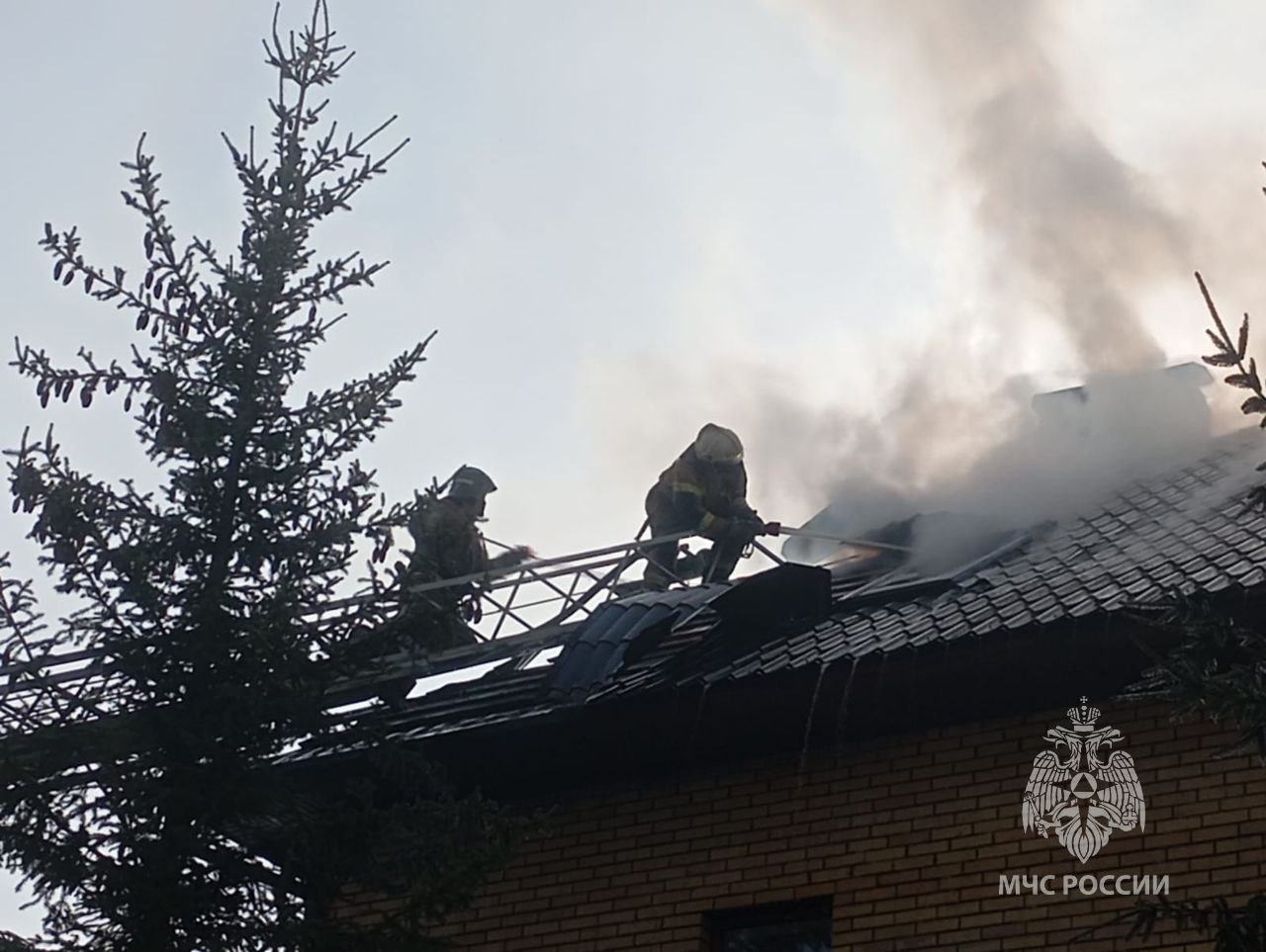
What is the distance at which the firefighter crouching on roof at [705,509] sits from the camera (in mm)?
14305

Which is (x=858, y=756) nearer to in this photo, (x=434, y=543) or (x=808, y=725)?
(x=808, y=725)

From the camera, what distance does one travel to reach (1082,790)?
8.59 metres

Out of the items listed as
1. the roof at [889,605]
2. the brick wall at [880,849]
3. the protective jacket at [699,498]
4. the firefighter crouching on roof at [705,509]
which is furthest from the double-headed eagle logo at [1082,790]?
the protective jacket at [699,498]

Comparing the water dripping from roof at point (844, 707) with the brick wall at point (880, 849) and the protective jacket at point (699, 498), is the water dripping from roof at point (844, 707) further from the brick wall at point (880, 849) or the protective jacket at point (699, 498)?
the protective jacket at point (699, 498)

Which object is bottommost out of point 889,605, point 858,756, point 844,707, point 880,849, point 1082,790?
point 880,849

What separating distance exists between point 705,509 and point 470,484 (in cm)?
174

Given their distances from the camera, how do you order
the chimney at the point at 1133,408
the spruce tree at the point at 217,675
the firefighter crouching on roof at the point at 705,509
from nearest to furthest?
1. the spruce tree at the point at 217,675
2. the chimney at the point at 1133,408
3. the firefighter crouching on roof at the point at 705,509

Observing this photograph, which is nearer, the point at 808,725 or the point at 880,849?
the point at 880,849

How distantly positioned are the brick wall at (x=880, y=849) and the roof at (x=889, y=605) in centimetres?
53

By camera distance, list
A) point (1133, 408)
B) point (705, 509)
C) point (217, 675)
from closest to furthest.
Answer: point (217, 675)
point (1133, 408)
point (705, 509)

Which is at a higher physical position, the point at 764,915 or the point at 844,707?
the point at 844,707

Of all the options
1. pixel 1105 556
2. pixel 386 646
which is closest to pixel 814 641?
pixel 1105 556

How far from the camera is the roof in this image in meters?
9.03

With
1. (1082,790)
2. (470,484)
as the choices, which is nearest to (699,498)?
(470,484)
